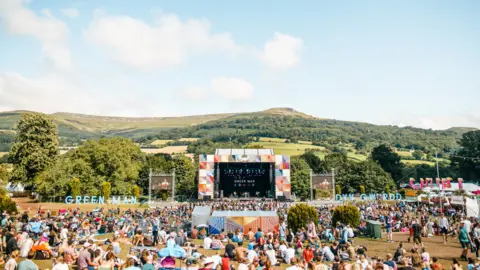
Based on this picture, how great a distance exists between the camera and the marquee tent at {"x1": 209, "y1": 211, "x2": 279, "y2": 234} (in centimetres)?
1941

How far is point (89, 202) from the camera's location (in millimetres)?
42406

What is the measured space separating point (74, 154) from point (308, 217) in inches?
1518

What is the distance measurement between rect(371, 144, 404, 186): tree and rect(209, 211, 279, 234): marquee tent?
201 ft

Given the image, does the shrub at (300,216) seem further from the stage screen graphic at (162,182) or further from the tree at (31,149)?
the tree at (31,149)

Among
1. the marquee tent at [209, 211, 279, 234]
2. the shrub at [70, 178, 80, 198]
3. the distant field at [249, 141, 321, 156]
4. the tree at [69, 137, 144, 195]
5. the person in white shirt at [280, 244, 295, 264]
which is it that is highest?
the distant field at [249, 141, 321, 156]

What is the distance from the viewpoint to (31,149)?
43094 mm

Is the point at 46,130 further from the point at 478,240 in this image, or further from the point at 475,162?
the point at 475,162

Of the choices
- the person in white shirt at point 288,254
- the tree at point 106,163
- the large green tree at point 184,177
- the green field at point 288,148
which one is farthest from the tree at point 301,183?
the person in white shirt at point 288,254

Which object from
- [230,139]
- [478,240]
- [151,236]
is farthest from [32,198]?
[230,139]

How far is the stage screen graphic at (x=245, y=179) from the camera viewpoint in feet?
166

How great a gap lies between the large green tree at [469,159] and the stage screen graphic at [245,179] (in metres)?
39.1

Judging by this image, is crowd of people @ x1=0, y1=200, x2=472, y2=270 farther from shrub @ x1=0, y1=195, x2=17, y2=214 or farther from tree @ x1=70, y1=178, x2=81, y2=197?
tree @ x1=70, y1=178, x2=81, y2=197

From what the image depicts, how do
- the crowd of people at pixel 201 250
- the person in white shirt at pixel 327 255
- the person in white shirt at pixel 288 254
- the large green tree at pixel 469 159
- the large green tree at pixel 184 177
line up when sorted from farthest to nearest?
the large green tree at pixel 469 159, the large green tree at pixel 184 177, the person in white shirt at pixel 288 254, the person in white shirt at pixel 327 255, the crowd of people at pixel 201 250

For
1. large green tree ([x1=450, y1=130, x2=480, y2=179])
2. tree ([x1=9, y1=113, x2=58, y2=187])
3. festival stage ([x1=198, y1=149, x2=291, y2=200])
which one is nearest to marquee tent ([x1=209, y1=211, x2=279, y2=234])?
festival stage ([x1=198, y1=149, x2=291, y2=200])
